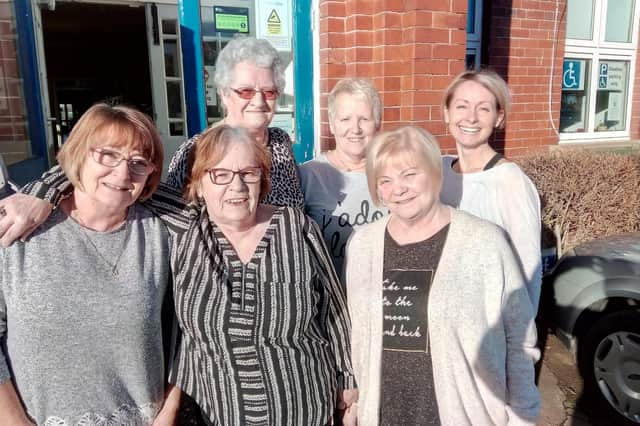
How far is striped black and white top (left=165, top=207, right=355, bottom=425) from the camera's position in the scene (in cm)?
169

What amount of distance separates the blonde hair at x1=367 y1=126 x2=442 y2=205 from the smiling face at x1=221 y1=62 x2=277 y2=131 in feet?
2.04

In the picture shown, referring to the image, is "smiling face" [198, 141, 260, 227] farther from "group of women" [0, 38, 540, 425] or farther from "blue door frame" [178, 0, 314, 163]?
"blue door frame" [178, 0, 314, 163]

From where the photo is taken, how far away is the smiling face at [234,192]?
5.73 ft

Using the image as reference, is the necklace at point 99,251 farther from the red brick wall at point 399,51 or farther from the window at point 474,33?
the window at point 474,33

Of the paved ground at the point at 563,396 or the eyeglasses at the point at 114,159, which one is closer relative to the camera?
the eyeglasses at the point at 114,159

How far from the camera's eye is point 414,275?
1.72 meters

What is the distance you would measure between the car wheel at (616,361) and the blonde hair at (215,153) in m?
2.42

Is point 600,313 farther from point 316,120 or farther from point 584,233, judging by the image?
point 316,120

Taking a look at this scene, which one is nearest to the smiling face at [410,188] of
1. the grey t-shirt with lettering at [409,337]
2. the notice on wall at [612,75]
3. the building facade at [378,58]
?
the grey t-shirt with lettering at [409,337]

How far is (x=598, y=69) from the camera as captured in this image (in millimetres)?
7094

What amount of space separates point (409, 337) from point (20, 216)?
128 cm

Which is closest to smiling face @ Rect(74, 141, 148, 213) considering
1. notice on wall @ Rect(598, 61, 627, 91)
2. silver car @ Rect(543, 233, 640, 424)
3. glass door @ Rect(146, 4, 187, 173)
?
silver car @ Rect(543, 233, 640, 424)

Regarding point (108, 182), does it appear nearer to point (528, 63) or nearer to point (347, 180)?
point (347, 180)

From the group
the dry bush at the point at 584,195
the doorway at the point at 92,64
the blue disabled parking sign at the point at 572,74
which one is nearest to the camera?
the dry bush at the point at 584,195
